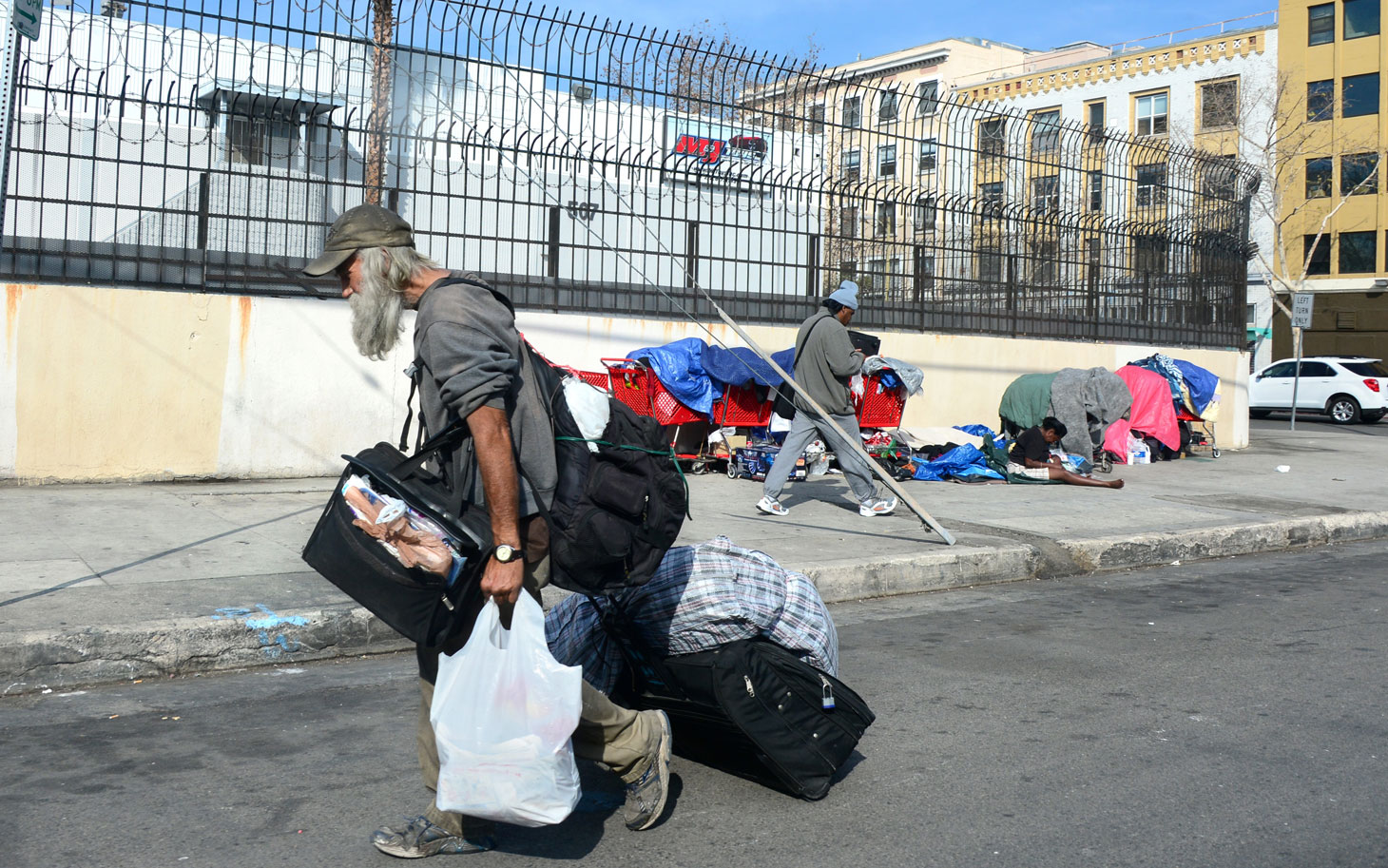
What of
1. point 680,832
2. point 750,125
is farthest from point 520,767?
point 750,125

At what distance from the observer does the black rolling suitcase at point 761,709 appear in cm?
350

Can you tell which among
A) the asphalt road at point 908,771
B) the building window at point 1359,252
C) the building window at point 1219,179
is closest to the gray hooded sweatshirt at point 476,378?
the asphalt road at point 908,771

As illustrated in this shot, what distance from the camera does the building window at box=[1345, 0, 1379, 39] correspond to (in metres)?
41.5

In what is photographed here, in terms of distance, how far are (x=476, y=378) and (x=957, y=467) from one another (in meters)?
9.53

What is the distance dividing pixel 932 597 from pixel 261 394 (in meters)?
5.73

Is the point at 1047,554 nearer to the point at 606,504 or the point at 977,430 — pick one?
the point at 606,504

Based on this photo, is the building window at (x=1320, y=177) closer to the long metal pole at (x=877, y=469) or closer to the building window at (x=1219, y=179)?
the building window at (x=1219, y=179)

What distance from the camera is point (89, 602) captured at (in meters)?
5.41

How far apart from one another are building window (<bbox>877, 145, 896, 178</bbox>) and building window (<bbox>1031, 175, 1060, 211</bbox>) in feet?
7.62

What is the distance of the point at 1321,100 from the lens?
42.6m

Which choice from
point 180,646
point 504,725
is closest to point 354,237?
point 504,725

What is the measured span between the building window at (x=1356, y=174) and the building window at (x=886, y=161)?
112ft

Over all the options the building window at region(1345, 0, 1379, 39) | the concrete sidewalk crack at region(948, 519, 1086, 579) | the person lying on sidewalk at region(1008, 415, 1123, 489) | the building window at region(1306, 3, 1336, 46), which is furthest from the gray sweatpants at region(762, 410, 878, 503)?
the building window at region(1345, 0, 1379, 39)

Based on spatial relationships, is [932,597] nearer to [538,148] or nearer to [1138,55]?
[538,148]
